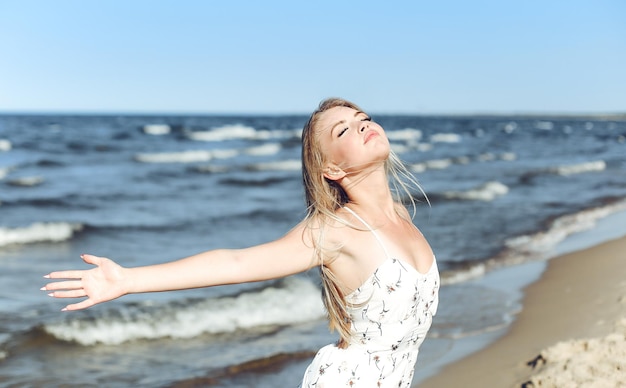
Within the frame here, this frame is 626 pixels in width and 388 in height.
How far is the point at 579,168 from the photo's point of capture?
23.1 m

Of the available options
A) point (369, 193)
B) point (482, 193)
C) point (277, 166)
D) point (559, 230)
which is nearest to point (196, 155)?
point (277, 166)

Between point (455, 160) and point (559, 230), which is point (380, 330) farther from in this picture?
point (455, 160)

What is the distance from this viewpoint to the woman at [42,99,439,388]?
249cm

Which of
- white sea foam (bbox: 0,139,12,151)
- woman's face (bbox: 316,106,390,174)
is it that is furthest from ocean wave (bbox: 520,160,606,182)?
white sea foam (bbox: 0,139,12,151)

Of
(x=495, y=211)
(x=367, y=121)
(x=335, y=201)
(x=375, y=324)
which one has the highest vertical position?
(x=367, y=121)

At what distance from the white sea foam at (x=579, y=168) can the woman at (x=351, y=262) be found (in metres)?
20.6

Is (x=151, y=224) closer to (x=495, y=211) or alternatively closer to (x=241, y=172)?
(x=495, y=211)

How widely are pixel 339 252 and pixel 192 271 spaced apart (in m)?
0.56

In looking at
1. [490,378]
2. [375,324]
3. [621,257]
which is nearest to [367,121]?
[375,324]

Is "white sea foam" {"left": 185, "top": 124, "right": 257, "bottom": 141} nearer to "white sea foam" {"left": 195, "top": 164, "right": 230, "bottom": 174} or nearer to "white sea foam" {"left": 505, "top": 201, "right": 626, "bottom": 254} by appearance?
"white sea foam" {"left": 195, "top": 164, "right": 230, "bottom": 174}

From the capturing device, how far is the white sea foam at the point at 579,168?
22.4 m

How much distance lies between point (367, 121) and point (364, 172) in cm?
20

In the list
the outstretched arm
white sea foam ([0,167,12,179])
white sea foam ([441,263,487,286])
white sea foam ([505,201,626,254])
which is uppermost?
the outstretched arm

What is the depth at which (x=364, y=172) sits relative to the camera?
2.74m
